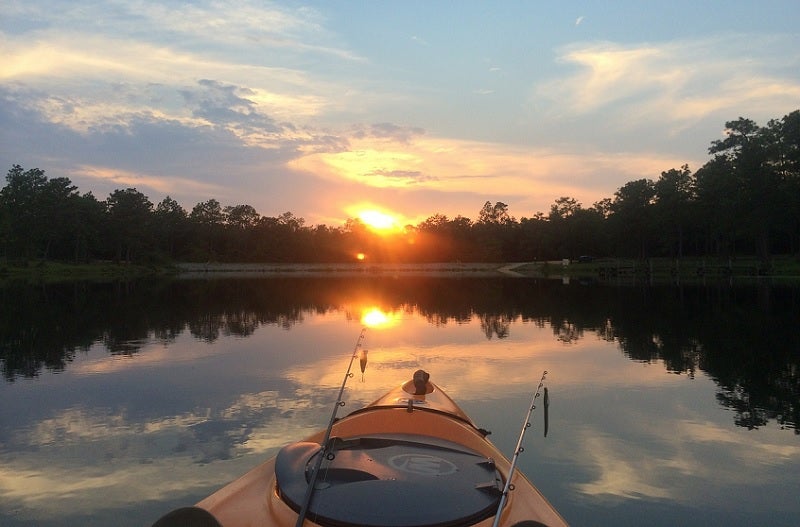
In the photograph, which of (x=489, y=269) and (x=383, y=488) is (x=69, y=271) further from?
(x=383, y=488)

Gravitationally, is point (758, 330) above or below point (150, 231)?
below

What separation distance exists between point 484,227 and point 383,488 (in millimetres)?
127527

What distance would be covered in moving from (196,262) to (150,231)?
1631 centimetres

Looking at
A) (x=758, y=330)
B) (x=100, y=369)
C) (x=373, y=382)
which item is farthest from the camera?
(x=758, y=330)

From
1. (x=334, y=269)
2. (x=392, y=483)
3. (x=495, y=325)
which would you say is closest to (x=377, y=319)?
(x=495, y=325)

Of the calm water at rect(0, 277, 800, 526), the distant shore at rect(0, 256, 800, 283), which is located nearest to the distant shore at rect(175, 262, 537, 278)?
the distant shore at rect(0, 256, 800, 283)

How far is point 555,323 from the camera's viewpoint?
2461cm

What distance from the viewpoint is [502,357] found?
16.7m

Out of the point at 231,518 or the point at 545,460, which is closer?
the point at 231,518

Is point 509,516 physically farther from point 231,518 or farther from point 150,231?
point 150,231

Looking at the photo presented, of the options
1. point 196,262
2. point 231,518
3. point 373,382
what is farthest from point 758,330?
point 196,262

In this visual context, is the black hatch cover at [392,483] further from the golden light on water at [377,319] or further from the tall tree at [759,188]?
the tall tree at [759,188]

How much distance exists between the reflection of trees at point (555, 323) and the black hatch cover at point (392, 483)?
7.28 m

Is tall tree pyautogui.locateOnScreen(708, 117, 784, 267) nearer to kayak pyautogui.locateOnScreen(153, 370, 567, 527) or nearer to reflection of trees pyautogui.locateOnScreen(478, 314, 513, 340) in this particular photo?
reflection of trees pyautogui.locateOnScreen(478, 314, 513, 340)
